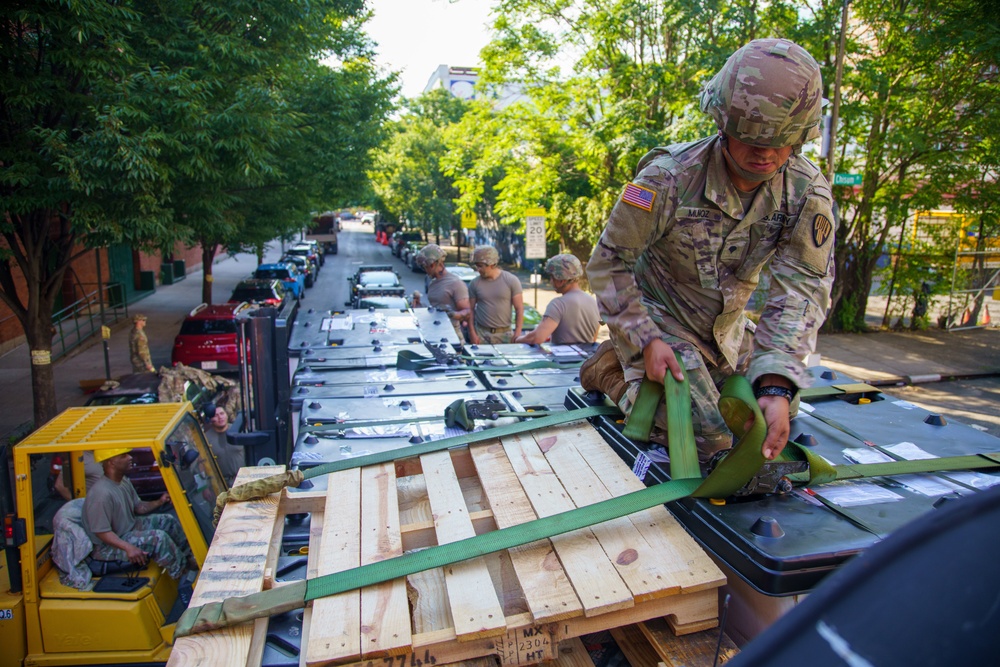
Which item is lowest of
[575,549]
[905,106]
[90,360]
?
[90,360]

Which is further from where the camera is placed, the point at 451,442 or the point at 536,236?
the point at 536,236

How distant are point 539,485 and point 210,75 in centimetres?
754

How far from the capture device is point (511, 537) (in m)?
2.41

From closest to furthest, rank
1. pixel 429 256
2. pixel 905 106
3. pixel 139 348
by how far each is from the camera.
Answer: pixel 429 256 → pixel 139 348 → pixel 905 106

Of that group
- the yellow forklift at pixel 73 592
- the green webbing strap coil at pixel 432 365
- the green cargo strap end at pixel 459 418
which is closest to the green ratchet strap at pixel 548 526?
the green cargo strap end at pixel 459 418

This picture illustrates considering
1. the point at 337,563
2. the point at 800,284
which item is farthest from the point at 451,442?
the point at 800,284

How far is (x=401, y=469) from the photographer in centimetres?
334

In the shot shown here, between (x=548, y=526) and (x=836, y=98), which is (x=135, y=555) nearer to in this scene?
(x=548, y=526)

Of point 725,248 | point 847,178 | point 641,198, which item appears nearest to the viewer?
point 641,198

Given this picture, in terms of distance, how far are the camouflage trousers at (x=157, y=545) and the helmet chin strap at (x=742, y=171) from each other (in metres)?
4.60

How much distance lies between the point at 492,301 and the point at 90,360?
11.0m

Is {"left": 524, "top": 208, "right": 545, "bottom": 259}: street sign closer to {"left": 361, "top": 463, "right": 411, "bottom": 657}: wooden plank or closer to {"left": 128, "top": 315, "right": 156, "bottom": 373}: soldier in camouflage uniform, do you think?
{"left": 128, "top": 315, "right": 156, "bottom": 373}: soldier in camouflage uniform

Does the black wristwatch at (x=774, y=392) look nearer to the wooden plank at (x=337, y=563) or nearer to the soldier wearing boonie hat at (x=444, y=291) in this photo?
the wooden plank at (x=337, y=563)

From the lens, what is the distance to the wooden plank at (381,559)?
81.6 inches
